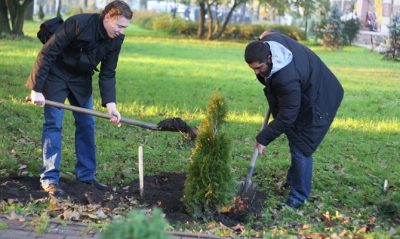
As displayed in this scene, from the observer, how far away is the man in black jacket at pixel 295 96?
539 centimetres

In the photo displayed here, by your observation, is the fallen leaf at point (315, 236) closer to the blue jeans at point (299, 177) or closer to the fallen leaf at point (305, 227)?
the fallen leaf at point (305, 227)

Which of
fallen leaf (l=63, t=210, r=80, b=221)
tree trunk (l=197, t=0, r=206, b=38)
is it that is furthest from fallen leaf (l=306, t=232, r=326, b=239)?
tree trunk (l=197, t=0, r=206, b=38)

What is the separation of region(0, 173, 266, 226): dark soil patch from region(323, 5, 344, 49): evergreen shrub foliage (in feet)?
104

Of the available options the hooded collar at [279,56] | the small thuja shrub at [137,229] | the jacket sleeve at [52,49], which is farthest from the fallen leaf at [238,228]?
the small thuja shrub at [137,229]

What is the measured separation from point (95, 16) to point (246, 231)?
2.37 meters

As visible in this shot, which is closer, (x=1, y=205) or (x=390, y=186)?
(x=1, y=205)

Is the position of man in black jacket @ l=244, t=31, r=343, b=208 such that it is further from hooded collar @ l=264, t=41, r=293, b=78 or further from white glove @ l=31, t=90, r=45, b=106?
white glove @ l=31, t=90, r=45, b=106

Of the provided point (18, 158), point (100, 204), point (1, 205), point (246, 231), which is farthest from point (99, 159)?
point (246, 231)

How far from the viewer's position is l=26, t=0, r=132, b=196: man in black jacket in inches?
217

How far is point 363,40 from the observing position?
47.9m

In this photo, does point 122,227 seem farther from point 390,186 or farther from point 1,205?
point 390,186

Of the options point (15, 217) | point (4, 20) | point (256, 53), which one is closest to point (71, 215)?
point (15, 217)

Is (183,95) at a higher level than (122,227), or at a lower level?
lower

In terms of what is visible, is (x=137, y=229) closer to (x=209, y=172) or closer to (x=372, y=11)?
(x=209, y=172)
